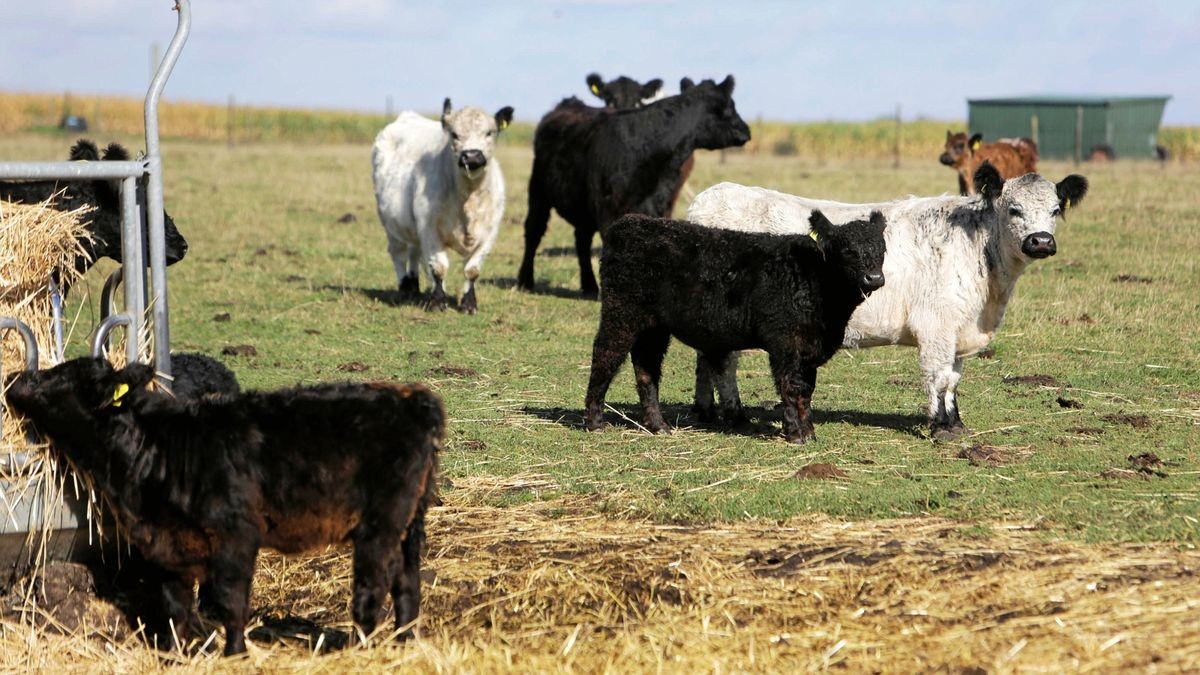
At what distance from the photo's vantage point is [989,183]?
8.45m

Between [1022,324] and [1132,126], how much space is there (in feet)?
116

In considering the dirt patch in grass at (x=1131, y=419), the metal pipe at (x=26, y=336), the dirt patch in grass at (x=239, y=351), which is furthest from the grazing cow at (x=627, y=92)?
the metal pipe at (x=26, y=336)

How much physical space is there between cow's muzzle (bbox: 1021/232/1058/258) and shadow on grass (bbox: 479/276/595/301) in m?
6.49

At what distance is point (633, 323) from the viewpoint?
8.38 metres

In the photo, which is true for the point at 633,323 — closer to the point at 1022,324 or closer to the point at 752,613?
the point at 752,613

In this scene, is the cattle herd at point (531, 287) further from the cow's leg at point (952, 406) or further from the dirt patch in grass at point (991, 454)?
the dirt patch in grass at point (991, 454)

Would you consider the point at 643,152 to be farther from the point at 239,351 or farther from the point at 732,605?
the point at 732,605

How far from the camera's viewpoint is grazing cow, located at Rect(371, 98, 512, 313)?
13125mm

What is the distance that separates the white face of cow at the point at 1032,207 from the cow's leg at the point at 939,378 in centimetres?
72

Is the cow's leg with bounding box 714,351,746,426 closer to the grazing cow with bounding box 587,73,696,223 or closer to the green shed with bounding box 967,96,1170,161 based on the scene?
the grazing cow with bounding box 587,73,696,223

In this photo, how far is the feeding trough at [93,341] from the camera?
5508 mm

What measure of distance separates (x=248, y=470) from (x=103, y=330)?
3.18 ft

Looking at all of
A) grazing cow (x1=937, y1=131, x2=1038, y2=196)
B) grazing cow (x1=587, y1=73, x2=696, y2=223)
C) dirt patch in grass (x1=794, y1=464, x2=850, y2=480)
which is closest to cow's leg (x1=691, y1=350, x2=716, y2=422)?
dirt patch in grass (x1=794, y1=464, x2=850, y2=480)

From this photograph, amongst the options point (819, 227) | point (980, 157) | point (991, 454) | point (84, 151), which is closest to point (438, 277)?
point (84, 151)
